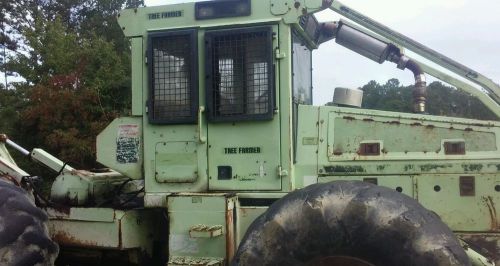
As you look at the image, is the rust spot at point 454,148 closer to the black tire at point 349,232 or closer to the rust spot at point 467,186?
the rust spot at point 467,186

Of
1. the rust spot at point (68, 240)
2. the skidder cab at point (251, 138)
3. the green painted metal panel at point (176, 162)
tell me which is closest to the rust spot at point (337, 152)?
the skidder cab at point (251, 138)

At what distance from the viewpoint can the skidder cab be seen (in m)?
4.73

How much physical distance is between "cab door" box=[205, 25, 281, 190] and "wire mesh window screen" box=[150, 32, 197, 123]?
0.59 feet

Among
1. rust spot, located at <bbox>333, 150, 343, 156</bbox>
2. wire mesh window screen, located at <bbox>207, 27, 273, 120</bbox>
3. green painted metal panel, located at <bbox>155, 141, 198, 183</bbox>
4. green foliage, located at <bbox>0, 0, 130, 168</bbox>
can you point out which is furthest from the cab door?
green foliage, located at <bbox>0, 0, 130, 168</bbox>

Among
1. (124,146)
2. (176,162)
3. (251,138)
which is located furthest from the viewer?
(124,146)

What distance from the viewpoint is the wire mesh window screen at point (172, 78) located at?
5066 mm

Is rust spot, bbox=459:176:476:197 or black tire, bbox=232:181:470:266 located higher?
rust spot, bbox=459:176:476:197

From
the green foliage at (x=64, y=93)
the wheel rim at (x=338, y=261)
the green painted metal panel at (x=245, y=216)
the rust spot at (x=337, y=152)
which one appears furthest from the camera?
the green foliage at (x=64, y=93)

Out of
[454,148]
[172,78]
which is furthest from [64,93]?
[454,148]

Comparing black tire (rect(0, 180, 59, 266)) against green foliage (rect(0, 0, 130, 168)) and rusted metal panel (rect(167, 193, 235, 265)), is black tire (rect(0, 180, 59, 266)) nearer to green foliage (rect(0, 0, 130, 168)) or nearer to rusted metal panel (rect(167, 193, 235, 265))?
rusted metal panel (rect(167, 193, 235, 265))

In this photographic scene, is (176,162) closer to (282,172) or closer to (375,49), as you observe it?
(282,172)

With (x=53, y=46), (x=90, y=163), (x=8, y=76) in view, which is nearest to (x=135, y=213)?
(x=90, y=163)

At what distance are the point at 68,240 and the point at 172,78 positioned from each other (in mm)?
1871

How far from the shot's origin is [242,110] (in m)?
4.93
